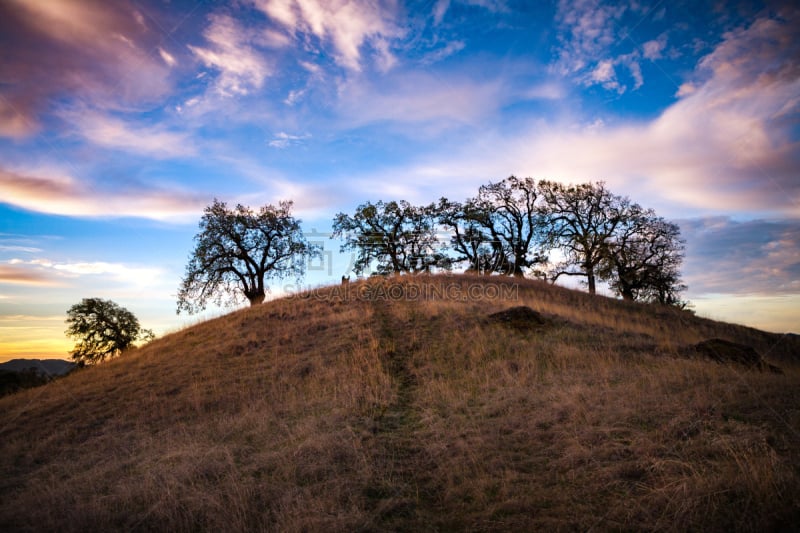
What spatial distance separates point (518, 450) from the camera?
618 cm

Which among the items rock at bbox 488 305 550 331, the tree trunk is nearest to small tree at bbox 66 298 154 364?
the tree trunk

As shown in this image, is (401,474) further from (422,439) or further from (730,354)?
(730,354)

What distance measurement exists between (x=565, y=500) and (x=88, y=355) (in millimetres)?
35349

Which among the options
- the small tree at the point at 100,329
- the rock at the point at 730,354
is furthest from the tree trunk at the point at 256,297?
the rock at the point at 730,354

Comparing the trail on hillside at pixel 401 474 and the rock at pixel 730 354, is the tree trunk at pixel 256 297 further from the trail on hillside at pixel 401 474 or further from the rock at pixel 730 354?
the rock at pixel 730 354

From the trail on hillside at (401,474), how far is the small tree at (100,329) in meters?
27.8

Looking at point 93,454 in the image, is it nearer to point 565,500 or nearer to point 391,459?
point 391,459

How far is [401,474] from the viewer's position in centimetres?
587

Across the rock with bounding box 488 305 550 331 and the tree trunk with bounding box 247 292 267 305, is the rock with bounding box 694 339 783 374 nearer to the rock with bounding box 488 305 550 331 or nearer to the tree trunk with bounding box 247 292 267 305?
the rock with bounding box 488 305 550 331

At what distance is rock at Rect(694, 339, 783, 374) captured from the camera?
9957 millimetres

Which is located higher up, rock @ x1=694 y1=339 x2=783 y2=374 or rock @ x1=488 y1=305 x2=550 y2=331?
rock @ x1=488 y1=305 x2=550 y2=331

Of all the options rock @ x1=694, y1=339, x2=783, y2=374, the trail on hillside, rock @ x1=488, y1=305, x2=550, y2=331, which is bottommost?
the trail on hillside

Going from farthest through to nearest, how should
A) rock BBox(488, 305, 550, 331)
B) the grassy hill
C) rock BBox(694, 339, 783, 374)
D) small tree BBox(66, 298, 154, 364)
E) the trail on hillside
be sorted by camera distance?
small tree BBox(66, 298, 154, 364)
rock BBox(488, 305, 550, 331)
rock BBox(694, 339, 783, 374)
the trail on hillside
the grassy hill

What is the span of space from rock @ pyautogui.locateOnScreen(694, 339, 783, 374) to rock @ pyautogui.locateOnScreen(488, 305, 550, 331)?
481 cm
